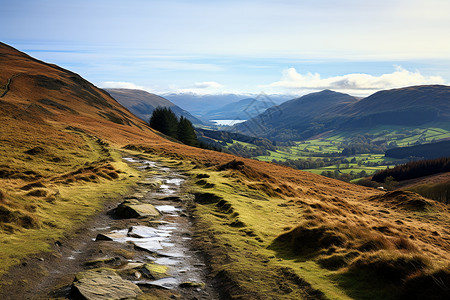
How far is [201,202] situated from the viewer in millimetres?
26109

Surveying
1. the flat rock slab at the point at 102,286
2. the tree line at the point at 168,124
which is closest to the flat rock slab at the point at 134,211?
the flat rock slab at the point at 102,286

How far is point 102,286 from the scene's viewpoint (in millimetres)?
10539

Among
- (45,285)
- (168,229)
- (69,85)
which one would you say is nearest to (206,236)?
(168,229)

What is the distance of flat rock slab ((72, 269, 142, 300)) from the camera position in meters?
9.97

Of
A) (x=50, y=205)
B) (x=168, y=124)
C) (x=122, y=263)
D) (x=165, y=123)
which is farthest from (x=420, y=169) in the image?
(x=122, y=263)

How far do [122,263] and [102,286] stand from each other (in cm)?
272

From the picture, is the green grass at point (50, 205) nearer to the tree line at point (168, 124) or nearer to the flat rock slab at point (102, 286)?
the flat rock slab at point (102, 286)

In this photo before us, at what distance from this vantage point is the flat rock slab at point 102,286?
9.97 metres

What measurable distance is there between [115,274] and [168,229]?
712 cm

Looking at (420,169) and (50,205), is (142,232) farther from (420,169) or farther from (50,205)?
(420,169)

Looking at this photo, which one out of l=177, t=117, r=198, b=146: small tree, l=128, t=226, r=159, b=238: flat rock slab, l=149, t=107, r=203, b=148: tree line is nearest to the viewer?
l=128, t=226, r=159, b=238: flat rock slab

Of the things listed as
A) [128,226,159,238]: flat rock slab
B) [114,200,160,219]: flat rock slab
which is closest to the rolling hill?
[114,200,160,219]: flat rock slab

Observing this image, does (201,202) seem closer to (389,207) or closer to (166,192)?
(166,192)

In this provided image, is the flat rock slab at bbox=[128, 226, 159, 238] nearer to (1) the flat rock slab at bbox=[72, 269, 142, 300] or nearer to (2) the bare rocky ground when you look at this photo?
(2) the bare rocky ground
